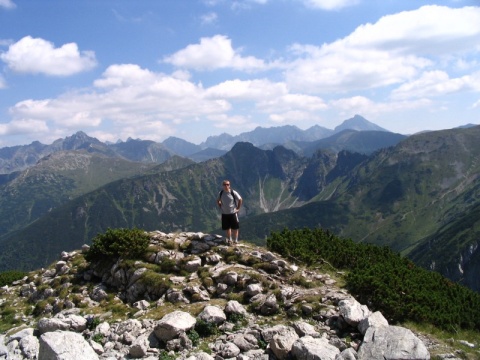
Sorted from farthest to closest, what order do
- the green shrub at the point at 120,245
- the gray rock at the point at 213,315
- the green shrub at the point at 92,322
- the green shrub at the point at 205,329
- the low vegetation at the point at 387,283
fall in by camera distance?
1. the green shrub at the point at 120,245
2. the green shrub at the point at 92,322
3. the low vegetation at the point at 387,283
4. the gray rock at the point at 213,315
5. the green shrub at the point at 205,329

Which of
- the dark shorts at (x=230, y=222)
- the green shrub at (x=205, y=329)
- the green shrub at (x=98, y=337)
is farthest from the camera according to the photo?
the dark shorts at (x=230, y=222)

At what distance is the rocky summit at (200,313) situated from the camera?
1419cm

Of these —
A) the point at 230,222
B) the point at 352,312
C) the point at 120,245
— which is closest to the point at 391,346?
the point at 352,312

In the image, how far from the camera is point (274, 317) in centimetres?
1745

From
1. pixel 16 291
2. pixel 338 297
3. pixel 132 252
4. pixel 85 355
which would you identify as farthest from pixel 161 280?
pixel 16 291

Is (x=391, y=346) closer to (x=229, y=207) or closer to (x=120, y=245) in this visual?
(x=229, y=207)

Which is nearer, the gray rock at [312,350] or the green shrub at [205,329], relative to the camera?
the gray rock at [312,350]

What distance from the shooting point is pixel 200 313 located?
1745cm

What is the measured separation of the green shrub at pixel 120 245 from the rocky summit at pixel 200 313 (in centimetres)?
66

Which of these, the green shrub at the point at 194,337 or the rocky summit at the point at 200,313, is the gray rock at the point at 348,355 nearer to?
the rocky summit at the point at 200,313

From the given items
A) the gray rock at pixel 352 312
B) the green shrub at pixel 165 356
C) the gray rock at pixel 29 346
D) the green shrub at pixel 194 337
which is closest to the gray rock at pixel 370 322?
the gray rock at pixel 352 312

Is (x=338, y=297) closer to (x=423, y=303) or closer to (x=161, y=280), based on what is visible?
(x=423, y=303)

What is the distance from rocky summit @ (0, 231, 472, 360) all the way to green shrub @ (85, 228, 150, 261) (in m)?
0.66

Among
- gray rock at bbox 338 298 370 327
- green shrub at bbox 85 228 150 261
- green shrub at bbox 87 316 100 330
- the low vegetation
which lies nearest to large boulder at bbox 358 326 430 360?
gray rock at bbox 338 298 370 327
